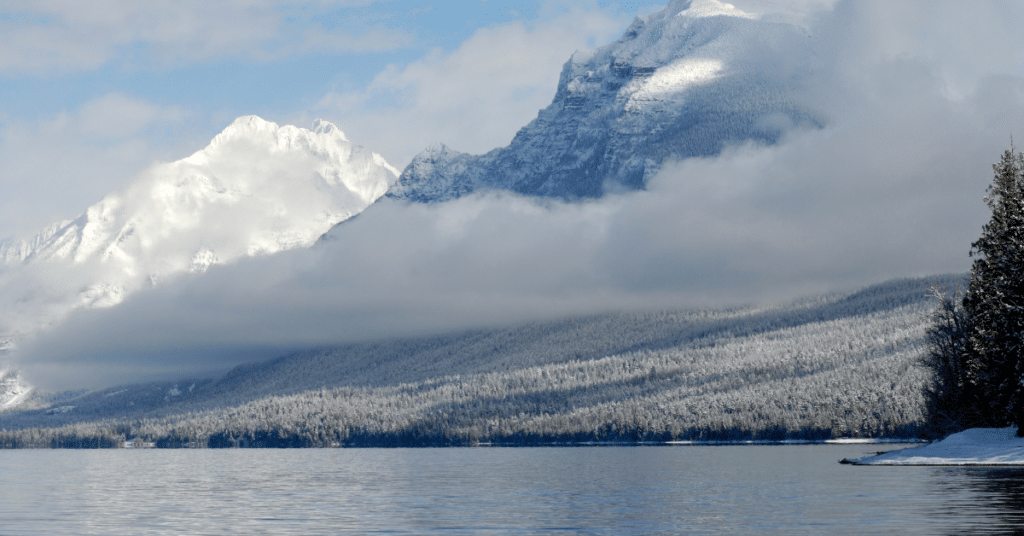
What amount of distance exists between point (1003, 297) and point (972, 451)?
16.7m

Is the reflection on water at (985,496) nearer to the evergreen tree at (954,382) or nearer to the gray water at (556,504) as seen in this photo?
the gray water at (556,504)

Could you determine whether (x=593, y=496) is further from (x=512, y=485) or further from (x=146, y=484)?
(x=146, y=484)

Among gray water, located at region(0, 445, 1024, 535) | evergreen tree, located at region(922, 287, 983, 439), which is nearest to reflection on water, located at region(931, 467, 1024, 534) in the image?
gray water, located at region(0, 445, 1024, 535)

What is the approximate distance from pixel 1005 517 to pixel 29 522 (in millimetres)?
62670

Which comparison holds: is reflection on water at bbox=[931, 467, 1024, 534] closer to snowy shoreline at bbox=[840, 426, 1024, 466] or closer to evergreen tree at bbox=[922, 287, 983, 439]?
snowy shoreline at bbox=[840, 426, 1024, 466]

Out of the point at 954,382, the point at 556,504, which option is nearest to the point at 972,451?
the point at 954,382

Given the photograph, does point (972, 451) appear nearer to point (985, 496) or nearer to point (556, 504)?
point (985, 496)

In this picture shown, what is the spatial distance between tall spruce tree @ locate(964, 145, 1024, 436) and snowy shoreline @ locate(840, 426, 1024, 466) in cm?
198

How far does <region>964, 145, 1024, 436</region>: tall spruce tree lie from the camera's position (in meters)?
102

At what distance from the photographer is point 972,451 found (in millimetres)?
110625

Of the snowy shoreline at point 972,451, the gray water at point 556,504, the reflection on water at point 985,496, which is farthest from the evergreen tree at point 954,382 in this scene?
the reflection on water at point 985,496

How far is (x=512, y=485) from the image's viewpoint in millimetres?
118750

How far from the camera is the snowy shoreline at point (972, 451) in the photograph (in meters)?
105

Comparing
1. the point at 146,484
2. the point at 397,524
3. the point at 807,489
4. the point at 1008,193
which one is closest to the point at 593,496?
the point at 807,489
